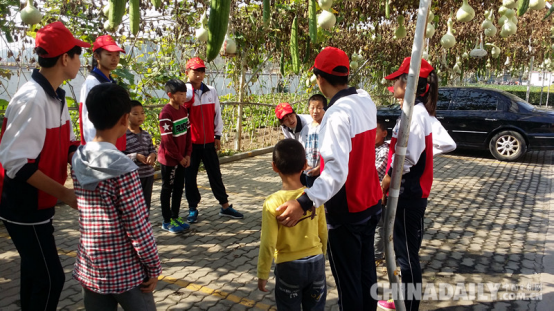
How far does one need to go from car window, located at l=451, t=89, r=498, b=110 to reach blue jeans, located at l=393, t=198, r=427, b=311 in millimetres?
8513

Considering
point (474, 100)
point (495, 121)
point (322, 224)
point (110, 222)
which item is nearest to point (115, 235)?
point (110, 222)

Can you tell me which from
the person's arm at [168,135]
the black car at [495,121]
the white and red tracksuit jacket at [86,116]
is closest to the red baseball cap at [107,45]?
the white and red tracksuit jacket at [86,116]

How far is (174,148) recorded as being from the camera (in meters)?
4.33

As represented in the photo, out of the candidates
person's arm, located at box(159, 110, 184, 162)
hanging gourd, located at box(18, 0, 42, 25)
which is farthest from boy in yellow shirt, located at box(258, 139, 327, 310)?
hanging gourd, located at box(18, 0, 42, 25)

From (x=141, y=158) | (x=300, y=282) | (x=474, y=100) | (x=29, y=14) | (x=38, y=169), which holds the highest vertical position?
(x=29, y=14)

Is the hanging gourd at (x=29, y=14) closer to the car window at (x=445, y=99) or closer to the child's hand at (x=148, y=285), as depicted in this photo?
the child's hand at (x=148, y=285)

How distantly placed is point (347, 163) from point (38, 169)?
170 centimetres

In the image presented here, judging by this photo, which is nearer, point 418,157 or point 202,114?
point 418,157

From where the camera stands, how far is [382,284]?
11.6ft

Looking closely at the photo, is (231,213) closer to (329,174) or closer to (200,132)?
(200,132)

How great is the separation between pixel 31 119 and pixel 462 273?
3.80 meters

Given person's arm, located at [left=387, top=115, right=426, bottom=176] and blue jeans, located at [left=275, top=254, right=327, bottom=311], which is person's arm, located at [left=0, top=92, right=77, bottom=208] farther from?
person's arm, located at [left=387, top=115, right=426, bottom=176]

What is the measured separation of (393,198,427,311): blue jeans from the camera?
2.73 m

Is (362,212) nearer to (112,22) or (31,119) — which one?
(112,22)
